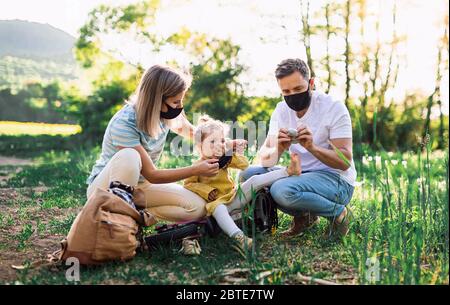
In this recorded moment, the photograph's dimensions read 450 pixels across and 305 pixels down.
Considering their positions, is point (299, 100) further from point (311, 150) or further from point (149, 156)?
point (149, 156)

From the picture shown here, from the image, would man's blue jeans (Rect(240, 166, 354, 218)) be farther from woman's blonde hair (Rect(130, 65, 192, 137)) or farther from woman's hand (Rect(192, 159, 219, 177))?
woman's blonde hair (Rect(130, 65, 192, 137))

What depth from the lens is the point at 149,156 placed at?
136 inches

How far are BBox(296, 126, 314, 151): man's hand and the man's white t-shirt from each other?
23 centimetres

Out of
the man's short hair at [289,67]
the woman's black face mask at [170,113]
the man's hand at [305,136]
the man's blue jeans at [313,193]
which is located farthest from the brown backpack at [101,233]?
the man's short hair at [289,67]

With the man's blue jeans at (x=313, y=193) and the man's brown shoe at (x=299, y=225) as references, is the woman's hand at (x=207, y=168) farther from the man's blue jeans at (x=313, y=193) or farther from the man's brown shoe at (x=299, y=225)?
the man's brown shoe at (x=299, y=225)

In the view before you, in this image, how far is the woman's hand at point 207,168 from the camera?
10.9 ft

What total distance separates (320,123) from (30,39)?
7.74 meters

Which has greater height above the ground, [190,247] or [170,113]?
[170,113]

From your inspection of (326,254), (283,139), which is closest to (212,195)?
(283,139)

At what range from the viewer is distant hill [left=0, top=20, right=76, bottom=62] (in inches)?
285

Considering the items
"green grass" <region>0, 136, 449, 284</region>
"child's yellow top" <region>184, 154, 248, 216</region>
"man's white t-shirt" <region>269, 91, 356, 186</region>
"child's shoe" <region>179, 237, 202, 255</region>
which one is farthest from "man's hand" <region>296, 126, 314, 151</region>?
"child's shoe" <region>179, 237, 202, 255</region>
